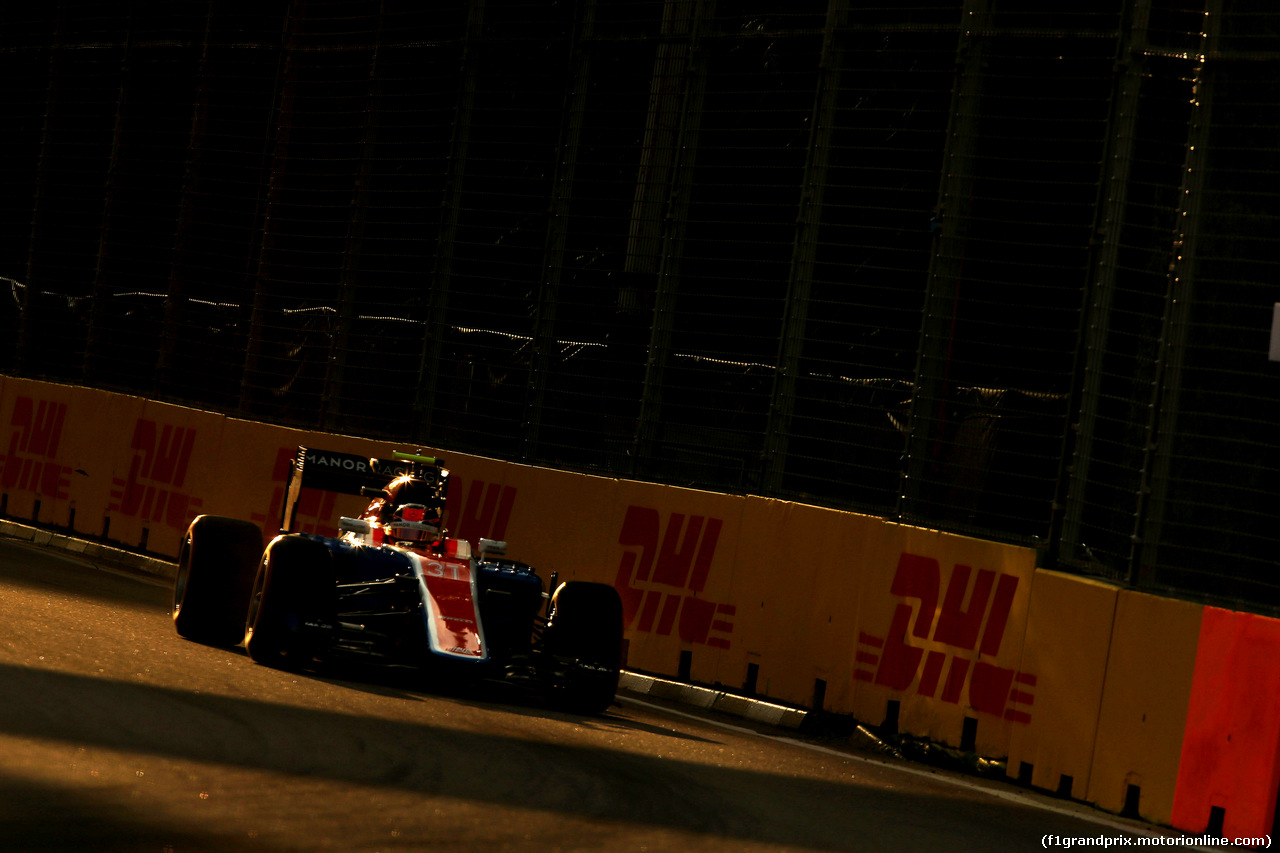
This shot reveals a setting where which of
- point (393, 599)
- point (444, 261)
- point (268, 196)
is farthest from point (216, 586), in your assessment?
point (268, 196)

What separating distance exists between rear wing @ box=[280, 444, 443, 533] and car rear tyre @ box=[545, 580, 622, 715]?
1319 millimetres

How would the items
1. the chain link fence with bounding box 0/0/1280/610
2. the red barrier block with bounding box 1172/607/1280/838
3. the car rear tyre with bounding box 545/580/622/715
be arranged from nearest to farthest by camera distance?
the red barrier block with bounding box 1172/607/1280/838, the car rear tyre with bounding box 545/580/622/715, the chain link fence with bounding box 0/0/1280/610

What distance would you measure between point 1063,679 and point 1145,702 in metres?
0.57

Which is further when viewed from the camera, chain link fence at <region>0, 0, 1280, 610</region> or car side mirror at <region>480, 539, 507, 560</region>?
car side mirror at <region>480, 539, 507, 560</region>

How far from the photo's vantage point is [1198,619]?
8.66 meters

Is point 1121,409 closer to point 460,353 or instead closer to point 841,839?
point 841,839

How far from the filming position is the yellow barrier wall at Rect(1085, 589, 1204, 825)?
8.63 metres

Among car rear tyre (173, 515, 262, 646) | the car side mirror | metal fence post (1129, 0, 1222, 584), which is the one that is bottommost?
car rear tyre (173, 515, 262, 646)

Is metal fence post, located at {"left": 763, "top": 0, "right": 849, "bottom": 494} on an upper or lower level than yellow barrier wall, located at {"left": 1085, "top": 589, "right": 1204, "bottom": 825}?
upper

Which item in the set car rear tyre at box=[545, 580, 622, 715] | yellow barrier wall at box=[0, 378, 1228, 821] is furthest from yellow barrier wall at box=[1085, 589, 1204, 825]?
car rear tyre at box=[545, 580, 622, 715]

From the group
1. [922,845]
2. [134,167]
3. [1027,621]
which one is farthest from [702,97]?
[134,167]

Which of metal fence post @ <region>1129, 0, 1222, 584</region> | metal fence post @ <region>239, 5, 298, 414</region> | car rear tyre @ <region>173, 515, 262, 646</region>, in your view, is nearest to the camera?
metal fence post @ <region>1129, 0, 1222, 584</region>

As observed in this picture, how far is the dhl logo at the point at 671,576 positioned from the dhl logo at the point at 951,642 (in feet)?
4.49

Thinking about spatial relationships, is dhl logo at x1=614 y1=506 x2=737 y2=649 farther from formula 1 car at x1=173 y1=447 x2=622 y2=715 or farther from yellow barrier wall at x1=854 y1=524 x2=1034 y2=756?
formula 1 car at x1=173 y1=447 x2=622 y2=715
